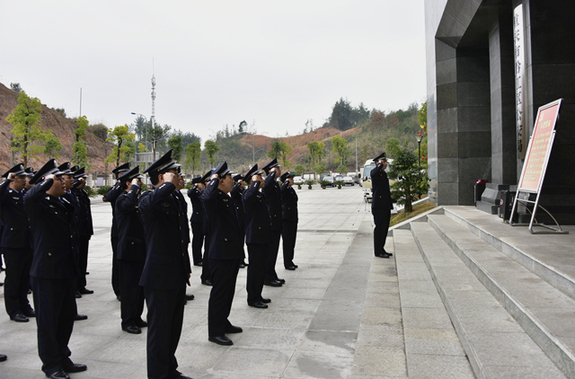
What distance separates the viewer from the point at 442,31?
1361cm

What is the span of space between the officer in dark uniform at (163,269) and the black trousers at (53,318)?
36.9 inches

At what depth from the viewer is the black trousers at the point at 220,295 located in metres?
4.46

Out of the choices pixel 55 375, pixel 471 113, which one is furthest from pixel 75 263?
pixel 471 113

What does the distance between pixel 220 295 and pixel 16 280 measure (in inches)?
109

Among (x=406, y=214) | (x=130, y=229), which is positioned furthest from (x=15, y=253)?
(x=406, y=214)

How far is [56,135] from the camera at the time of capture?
7331 centimetres

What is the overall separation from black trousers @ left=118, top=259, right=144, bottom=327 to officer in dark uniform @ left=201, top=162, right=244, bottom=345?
971mm

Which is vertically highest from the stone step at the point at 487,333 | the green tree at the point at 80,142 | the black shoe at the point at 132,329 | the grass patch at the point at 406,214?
the green tree at the point at 80,142

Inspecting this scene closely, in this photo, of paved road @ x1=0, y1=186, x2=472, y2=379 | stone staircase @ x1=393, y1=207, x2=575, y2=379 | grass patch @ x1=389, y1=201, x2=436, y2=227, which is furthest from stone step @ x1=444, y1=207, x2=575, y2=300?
grass patch @ x1=389, y1=201, x2=436, y2=227

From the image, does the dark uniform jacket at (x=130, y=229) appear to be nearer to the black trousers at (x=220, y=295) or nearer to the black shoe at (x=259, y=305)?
the black trousers at (x=220, y=295)

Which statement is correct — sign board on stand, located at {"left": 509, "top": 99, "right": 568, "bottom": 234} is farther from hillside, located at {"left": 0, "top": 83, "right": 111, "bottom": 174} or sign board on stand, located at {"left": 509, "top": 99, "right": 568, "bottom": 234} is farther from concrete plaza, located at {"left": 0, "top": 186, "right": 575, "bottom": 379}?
hillside, located at {"left": 0, "top": 83, "right": 111, "bottom": 174}

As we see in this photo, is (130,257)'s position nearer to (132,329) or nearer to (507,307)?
(132,329)

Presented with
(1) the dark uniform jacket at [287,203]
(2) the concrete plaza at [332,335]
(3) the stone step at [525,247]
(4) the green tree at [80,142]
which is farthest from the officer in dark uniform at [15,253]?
(4) the green tree at [80,142]

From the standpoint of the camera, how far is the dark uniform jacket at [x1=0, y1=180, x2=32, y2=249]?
5.41 meters
